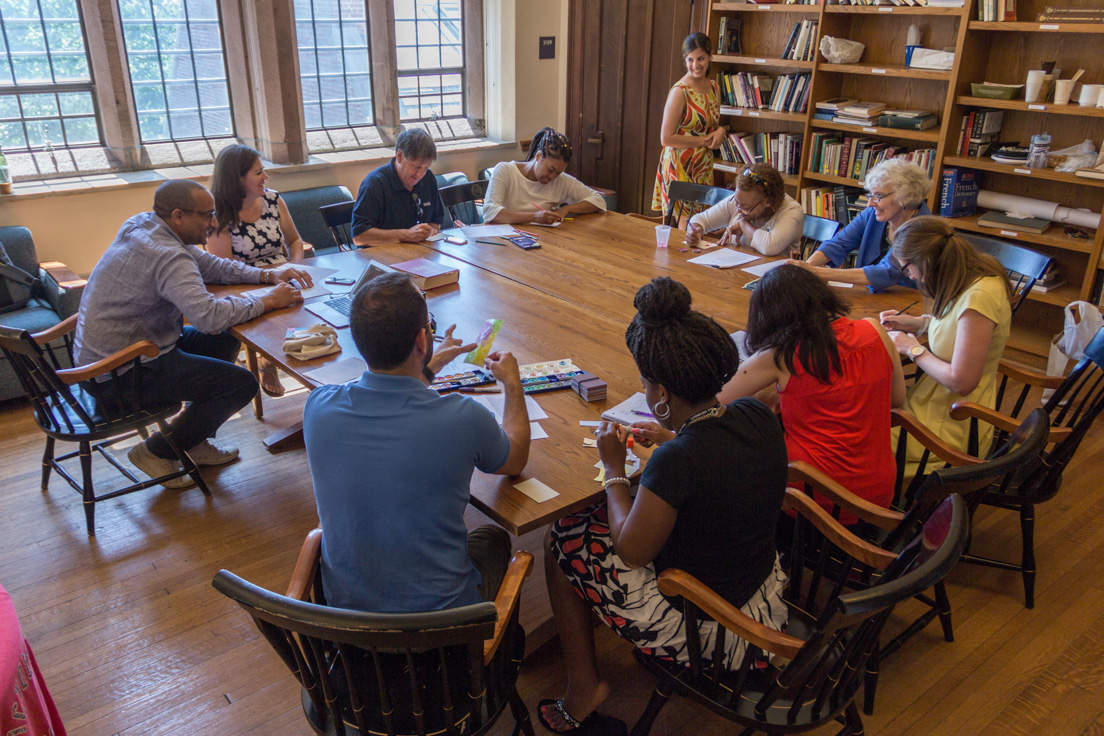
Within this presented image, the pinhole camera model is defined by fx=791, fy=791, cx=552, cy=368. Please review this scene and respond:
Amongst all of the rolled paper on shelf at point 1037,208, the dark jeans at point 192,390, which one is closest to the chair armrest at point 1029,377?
the rolled paper on shelf at point 1037,208

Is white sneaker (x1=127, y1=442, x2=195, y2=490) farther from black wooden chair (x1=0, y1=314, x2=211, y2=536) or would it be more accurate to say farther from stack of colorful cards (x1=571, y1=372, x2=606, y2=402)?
stack of colorful cards (x1=571, y1=372, x2=606, y2=402)

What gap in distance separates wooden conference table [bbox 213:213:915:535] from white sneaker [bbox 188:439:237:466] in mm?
708

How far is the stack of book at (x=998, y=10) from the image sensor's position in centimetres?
414

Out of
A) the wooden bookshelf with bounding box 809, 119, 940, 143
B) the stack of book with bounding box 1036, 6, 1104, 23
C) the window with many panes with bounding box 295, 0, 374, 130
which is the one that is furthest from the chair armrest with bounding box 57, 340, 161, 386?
the stack of book with bounding box 1036, 6, 1104, 23

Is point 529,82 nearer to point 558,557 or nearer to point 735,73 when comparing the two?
point 735,73

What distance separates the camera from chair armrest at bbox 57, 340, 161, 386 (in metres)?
2.64

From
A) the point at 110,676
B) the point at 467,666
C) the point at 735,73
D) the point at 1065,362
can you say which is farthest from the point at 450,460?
the point at 735,73

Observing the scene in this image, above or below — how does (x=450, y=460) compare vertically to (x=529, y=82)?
below

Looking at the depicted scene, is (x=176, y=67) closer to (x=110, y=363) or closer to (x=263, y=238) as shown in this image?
(x=263, y=238)

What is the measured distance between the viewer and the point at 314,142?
5648 mm

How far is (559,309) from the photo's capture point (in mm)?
3057

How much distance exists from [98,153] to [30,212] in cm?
69

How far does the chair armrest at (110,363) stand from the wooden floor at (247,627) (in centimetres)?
65

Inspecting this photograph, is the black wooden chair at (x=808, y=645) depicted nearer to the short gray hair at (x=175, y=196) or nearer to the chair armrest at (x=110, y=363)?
the chair armrest at (x=110, y=363)
